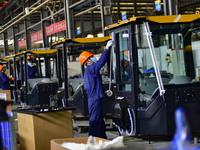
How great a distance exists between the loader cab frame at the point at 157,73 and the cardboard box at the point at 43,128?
1.56 meters

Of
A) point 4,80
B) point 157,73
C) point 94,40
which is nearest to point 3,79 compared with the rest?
point 4,80

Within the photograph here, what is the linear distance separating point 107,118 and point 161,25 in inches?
134

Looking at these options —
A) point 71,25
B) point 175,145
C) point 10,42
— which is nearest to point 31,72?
point 71,25

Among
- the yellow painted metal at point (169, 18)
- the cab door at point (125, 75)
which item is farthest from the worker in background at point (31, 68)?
the yellow painted metal at point (169, 18)

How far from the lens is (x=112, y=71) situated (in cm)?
687

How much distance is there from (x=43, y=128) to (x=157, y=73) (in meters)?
2.09

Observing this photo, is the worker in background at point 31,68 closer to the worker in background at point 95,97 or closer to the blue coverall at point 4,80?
the blue coverall at point 4,80

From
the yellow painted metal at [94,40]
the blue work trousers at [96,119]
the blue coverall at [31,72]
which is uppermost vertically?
the yellow painted metal at [94,40]

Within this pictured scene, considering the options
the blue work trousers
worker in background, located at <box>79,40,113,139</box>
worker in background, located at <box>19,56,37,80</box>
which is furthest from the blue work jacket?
worker in background, located at <box>19,56,37,80</box>

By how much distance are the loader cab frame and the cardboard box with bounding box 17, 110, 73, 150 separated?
1.56 m

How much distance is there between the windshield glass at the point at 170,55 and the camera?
5941 mm

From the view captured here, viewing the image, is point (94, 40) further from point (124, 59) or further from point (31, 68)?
point (31, 68)

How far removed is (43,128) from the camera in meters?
4.53

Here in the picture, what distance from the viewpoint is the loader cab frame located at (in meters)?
5.80
